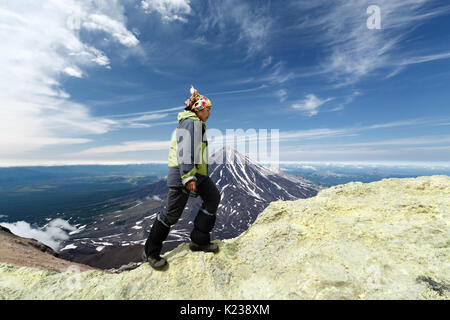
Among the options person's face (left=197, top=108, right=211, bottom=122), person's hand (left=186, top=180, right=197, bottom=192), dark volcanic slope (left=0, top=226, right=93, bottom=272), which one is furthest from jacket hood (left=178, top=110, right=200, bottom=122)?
dark volcanic slope (left=0, top=226, right=93, bottom=272)

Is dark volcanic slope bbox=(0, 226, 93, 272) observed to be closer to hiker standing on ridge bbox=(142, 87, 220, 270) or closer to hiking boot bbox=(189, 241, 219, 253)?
hiker standing on ridge bbox=(142, 87, 220, 270)

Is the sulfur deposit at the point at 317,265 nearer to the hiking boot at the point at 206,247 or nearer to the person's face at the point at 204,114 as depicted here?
the hiking boot at the point at 206,247

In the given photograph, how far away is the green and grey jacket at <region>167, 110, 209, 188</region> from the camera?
4.74 m

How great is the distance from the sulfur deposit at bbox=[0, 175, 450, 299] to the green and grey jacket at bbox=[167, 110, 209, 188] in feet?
7.13

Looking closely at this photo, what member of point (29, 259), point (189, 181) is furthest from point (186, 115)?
point (29, 259)

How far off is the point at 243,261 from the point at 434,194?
20.2 ft

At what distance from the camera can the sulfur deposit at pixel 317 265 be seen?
12.7 feet

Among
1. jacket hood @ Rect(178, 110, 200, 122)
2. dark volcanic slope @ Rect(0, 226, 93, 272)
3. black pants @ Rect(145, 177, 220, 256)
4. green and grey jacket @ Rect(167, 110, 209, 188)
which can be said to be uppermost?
jacket hood @ Rect(178, 110, 200, 122)

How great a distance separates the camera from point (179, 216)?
5.06 m

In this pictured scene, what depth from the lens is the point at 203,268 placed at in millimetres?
4836

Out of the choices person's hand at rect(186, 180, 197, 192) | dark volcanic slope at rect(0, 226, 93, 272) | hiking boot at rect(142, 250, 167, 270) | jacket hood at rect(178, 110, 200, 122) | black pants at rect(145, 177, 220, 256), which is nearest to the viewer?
person's hand at rect(186, 180, 197, 192)

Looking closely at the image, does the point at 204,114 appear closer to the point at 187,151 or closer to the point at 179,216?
the point at 187,151
